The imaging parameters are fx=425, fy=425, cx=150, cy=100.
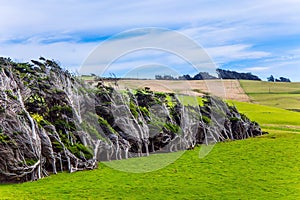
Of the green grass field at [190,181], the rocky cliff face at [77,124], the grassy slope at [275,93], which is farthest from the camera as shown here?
the grassy slope at [275,93]

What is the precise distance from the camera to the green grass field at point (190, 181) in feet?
58.2

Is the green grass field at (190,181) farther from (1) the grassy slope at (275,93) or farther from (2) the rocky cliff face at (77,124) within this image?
(1) the grassy slope at (275,93)

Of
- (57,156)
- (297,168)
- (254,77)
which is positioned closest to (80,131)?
(57,156)

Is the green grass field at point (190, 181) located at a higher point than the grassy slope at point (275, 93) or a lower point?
lower

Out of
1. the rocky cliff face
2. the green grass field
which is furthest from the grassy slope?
the green grass field

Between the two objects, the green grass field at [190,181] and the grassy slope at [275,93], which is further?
the grassy slope at [275,93]

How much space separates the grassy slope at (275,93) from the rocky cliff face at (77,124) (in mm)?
52383

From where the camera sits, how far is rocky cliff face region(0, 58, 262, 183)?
806 inches

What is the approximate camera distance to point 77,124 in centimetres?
2619

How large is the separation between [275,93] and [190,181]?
89531 mm

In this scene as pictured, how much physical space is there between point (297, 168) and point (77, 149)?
1218 centimetres

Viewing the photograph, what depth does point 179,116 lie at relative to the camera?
35.7 metres

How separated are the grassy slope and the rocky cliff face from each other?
2062 inches

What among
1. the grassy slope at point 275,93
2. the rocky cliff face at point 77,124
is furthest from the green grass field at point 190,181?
the grassy slope at point 275,93
